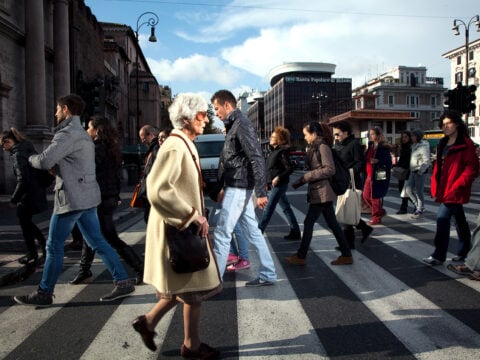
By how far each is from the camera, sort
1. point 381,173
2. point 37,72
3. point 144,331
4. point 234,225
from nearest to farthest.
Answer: point 144,331, point 234,225, point 381,173, point 37,72

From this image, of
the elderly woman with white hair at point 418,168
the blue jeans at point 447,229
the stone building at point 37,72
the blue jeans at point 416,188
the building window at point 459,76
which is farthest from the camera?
the building window at point 459,76

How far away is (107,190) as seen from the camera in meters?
4.81

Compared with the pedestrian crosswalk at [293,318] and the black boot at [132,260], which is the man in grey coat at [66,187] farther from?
the black boot at [132,260]

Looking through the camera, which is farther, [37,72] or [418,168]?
[37,72]

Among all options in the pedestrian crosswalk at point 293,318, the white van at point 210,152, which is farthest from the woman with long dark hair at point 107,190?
the white van at point 210,152

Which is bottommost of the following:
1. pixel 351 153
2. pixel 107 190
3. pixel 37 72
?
pixel 107 190

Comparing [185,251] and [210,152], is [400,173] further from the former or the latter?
[210,152]

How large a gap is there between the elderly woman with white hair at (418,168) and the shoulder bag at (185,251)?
24.4 feet

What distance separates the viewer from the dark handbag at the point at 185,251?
8.38ft

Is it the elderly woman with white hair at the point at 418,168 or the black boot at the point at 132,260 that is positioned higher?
the elderly woman with white hair at the point at 418,168

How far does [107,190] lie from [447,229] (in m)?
3.94

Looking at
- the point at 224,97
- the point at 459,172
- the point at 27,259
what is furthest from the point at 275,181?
the point at 27,259

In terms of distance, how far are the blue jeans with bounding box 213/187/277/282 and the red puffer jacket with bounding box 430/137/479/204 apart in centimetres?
229

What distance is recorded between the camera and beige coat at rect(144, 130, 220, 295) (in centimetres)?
254
